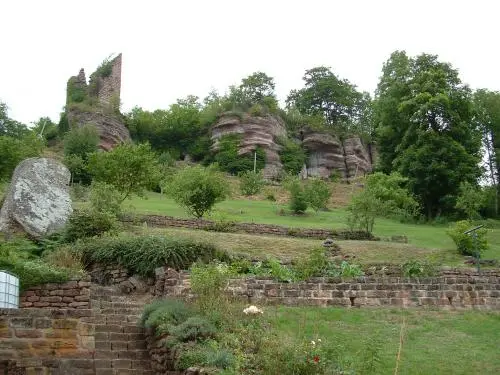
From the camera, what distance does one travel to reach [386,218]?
3662cm

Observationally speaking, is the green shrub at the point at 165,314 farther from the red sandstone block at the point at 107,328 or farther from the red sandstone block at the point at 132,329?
the red sandstone block at the point at 107,328

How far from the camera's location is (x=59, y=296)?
13.2 metres

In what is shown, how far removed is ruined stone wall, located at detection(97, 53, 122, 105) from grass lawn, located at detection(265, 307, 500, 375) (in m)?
47.2

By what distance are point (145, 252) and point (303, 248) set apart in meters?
6.72

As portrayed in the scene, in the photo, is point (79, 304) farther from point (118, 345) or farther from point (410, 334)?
point (410, 334)

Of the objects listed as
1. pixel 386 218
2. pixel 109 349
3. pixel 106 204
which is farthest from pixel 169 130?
pixel 109 349

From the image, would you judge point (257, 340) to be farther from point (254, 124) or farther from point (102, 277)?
point (254, 124)

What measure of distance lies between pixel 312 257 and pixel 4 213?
887 centimetres

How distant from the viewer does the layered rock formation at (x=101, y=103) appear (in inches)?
2064

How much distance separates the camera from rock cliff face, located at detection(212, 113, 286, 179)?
55.7 meters

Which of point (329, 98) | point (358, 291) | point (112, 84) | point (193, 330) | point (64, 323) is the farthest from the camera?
point (329, 98)

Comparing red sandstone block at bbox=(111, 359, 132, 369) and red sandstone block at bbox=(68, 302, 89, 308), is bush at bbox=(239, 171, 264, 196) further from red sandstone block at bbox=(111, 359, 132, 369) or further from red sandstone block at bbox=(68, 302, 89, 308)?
red sandstone block at bbox=(111, 359, 132, 369)

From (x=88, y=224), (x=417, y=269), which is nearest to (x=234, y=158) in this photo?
(x=88, y=224)

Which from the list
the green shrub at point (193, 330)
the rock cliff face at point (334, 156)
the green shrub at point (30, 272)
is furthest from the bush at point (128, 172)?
the rock cliff face at point (334, 156)
